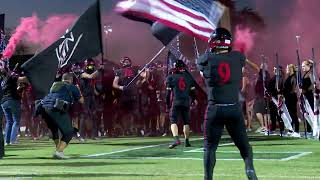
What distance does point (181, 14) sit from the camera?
14484 mm

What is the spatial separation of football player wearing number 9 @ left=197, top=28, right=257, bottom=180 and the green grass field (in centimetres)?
122

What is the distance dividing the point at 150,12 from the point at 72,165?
5.47 metres

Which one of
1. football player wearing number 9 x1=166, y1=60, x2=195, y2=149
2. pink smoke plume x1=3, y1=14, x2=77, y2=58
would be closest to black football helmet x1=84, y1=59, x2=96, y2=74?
football player wearing number 9 x1=166, y1=60, x2=195, y2=149

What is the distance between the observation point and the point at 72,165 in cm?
1062

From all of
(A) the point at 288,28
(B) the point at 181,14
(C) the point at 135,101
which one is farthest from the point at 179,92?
(A) the point at 288,28

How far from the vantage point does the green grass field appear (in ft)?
29.7

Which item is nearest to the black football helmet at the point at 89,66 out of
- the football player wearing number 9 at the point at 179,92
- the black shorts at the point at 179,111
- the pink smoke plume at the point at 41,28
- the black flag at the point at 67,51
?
the black flag at the point at 67,51

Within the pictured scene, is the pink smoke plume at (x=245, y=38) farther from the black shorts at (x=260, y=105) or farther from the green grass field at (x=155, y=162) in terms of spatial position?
the green grass field at (x=155, y=162)

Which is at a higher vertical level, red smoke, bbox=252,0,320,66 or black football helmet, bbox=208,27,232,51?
red smoke, bbox=252,0,320,66

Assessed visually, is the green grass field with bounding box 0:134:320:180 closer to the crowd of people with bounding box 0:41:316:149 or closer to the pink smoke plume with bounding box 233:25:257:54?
the crowd of people with bounding box 0:41:316:149

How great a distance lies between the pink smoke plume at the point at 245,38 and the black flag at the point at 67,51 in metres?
9.73

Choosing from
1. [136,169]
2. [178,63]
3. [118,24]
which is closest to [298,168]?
[136,169]

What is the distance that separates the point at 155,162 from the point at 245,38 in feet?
45.4

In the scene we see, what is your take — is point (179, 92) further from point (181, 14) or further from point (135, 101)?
point (135, 101)
